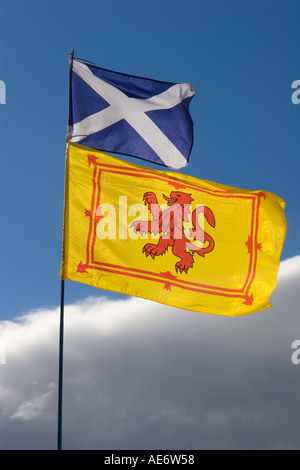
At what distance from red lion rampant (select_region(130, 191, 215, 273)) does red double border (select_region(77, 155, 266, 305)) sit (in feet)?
1.70

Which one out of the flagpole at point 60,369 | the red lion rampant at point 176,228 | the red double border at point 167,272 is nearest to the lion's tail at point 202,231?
the red lion rampant at point 176,228

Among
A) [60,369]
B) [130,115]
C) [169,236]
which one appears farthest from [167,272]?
[130,115]

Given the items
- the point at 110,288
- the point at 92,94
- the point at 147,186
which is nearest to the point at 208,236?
the point at 147,186

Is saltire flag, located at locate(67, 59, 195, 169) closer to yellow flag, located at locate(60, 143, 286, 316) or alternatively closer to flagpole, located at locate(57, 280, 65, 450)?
yellow flag, located at locate(60, 143, 286, 316)

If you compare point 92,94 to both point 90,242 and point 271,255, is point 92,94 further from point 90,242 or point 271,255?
point 271,255

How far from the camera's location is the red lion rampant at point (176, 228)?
21.3m

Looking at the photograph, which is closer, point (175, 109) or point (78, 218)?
point (78, 218)

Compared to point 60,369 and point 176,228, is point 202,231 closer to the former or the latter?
point 176,228

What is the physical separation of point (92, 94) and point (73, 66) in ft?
3.53

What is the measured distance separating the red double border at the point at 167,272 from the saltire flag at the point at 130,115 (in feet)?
2.15

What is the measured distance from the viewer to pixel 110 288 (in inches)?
782

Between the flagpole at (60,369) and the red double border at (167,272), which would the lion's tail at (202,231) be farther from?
the flagpole at (60,369)

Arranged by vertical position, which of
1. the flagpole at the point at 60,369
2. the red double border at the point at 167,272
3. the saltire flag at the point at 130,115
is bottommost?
the flagpole at the point at 60,369

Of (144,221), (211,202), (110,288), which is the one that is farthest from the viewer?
(211,202)
